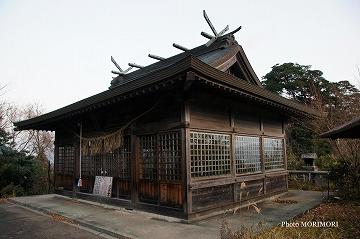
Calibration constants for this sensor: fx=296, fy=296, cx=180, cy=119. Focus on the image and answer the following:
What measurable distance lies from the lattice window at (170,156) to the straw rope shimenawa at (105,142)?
3.81 ft

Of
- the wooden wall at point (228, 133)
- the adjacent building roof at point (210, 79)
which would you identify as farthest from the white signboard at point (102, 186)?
the wooden wall at point (228, 133)

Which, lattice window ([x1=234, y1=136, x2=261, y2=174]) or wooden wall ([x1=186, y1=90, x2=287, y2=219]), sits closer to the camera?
wooden wall ([x1=186, y1=90, x2=287, y2=219])

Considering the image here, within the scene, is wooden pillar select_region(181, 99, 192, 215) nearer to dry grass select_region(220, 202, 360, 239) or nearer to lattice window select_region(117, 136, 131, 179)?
dry grass select_region(220, 202, 360, 239)

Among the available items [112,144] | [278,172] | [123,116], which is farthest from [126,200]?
[278,172]

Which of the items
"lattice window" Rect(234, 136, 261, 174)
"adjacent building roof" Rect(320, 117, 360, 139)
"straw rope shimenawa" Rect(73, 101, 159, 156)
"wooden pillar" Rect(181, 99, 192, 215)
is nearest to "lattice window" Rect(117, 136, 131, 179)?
"straw rope shimenawa" Rect(73, 101, 159, 156)

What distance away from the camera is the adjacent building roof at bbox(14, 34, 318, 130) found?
7.41 meters

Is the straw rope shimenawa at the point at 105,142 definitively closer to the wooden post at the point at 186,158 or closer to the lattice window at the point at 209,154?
the wooden post at the point at 186,158

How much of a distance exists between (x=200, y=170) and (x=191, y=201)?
3.33ft

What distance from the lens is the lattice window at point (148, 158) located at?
9.68 metres

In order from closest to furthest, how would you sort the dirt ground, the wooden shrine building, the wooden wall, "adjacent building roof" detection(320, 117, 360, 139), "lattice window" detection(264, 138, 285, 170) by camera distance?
"adjacent building roof" detection(320, 117, 360, 139) → the dirt ground → the wooden shrine building → the wooden wall → "lattice window" detection(264, 138, 285, 170)

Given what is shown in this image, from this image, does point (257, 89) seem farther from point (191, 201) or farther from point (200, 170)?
point (191, 201)

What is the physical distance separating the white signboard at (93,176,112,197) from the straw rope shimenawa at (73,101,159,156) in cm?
107

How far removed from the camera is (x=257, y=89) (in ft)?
31.9

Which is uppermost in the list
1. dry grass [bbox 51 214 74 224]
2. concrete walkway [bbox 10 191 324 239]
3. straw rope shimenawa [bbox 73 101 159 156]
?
straw rope shimenawa [bbox 73 101 159 156]
